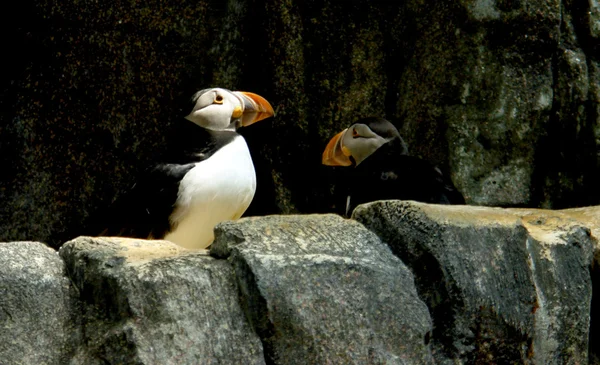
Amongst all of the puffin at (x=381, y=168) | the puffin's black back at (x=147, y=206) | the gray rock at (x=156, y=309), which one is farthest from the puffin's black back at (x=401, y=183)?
the gray rock at (x=156, y=309)

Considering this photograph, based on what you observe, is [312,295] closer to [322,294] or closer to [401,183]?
[322,294]

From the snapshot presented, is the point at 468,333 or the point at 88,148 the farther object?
the point at 88,148

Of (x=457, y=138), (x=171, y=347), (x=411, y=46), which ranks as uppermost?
(x=411, y=46)

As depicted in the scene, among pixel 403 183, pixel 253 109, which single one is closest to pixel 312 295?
pixel 403 183

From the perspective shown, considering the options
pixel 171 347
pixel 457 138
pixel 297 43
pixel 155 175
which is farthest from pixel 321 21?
pixel 171 347

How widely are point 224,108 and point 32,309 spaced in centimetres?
185

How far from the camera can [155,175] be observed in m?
3.94

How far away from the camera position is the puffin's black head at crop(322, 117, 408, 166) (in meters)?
4.20

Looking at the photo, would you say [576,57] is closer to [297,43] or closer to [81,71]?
Result: [297,43]

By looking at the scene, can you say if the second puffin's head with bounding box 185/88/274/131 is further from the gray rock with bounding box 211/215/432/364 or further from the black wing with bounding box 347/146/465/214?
the gray rock with bounding box 211/215/432/364

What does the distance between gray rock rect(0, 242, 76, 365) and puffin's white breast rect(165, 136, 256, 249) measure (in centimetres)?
146

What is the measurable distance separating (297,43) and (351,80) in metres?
0.25

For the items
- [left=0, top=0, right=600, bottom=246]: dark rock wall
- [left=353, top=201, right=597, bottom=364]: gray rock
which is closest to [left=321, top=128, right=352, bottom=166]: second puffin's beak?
[left=0, top=0, right=600, bottom=246]: dark rock wall

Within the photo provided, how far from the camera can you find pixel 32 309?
93.1 inches
